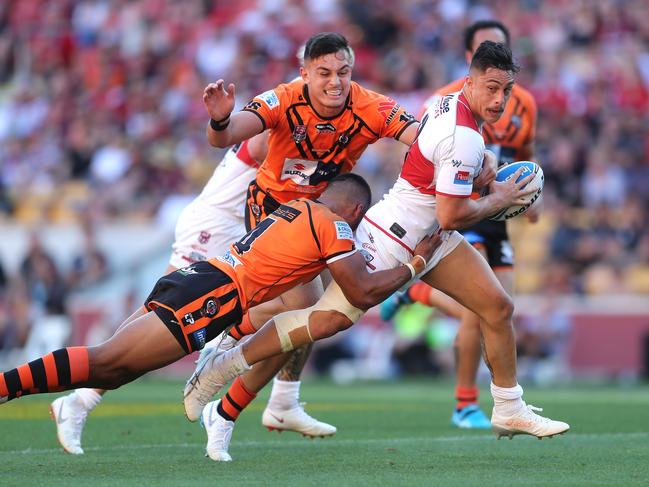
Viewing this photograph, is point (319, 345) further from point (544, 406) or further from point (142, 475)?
point (142, 475)

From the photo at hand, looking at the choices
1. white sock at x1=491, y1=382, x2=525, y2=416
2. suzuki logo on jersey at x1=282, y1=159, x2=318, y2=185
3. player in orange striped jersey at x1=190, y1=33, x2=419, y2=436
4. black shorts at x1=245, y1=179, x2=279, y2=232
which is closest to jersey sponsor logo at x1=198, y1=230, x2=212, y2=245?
black shorts at x1=245, y1=179, x2=279, y2=232

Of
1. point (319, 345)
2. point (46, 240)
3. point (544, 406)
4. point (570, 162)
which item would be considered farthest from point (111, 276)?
point (544, 406)

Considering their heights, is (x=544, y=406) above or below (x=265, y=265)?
below

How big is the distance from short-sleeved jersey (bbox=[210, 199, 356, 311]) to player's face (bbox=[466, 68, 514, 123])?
0.98m

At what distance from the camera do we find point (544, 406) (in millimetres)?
11062

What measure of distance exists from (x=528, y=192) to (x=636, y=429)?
2.62 m

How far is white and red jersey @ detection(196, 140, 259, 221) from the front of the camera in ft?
27.6

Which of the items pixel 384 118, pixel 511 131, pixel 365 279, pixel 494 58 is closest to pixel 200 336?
pixel 365 279

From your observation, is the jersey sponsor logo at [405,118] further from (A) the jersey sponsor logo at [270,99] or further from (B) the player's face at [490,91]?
(A) the jersey sponsor logo at [270,99]

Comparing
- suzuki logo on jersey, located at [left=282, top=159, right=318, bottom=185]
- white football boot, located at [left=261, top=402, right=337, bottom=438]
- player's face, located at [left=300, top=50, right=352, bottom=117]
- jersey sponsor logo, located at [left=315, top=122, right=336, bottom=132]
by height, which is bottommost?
white football boot, located at [left=261, top=402, right=337, bottom=438]

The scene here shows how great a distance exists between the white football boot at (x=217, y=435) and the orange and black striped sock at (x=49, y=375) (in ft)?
3.23

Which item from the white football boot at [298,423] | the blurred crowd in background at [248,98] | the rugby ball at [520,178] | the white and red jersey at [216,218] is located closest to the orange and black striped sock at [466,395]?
the white football boot at [298,423]

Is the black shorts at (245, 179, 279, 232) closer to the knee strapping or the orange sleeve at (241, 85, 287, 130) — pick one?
the orange sleeve at (241, 85, 287, 130)

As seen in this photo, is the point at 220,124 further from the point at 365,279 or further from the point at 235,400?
→ the point at 235,400
